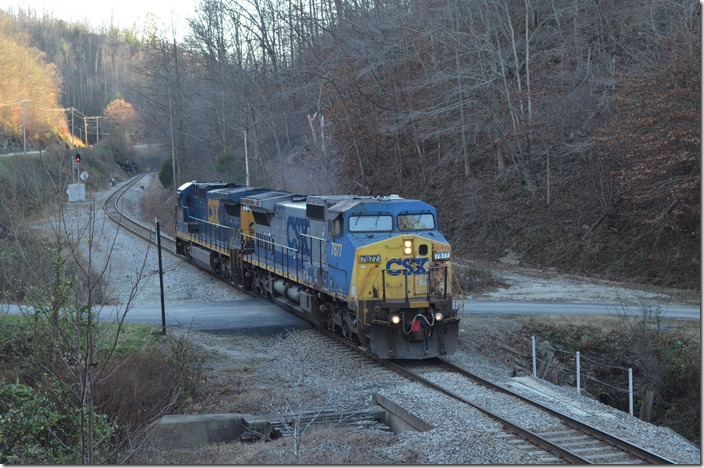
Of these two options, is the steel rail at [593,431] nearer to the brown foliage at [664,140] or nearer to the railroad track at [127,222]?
the brown foliage at [664,140]

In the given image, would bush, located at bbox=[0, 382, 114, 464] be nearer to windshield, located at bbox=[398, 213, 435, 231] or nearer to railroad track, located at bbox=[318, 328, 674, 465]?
railroad track, located at bbox=[318, 328, 674, 465]

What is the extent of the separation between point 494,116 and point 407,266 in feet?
63.1

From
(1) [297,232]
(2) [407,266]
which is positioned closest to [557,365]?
(2) [407,266]

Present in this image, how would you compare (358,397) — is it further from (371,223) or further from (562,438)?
(371,223)

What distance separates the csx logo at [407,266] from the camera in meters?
16.5

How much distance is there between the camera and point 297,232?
68.0ft

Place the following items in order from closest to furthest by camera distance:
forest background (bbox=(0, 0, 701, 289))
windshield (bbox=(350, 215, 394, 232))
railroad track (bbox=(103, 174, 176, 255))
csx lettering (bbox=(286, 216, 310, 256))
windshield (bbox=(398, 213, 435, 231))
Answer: windshield (bbox=(350, 215, 394, 232))
windshield (bbox=(398, 213, 435, 231))
csx lettering (bbox=(286, 216, 310, 256))
forest background (bbox=(0, 0, 701, 289))
railroad track (bbox=(103, 174, 176, 255))

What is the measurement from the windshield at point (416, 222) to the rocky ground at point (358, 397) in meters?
3.19

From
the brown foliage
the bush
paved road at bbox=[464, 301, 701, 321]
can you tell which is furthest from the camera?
the brown foliage

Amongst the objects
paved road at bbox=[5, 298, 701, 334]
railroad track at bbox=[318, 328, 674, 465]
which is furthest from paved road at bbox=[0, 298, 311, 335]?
railroad track at bbox=[318, 328, 674, 465]

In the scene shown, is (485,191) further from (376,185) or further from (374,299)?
(374,299)

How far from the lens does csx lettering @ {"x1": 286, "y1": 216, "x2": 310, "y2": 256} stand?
1997 cm

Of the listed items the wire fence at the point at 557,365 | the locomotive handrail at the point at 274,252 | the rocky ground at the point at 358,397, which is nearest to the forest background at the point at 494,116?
the rocky ground at the point at 358,397

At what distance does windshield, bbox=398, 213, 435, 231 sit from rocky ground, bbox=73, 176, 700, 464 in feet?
10.5
